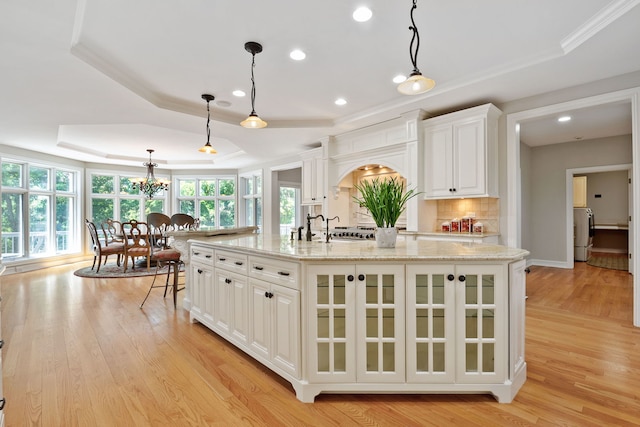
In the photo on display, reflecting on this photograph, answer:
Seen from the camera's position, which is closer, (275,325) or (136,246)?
(275,325)

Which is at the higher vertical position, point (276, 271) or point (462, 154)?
point (462, 154)

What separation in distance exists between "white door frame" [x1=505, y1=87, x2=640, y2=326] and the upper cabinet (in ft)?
0.55

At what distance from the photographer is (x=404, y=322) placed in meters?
1.96

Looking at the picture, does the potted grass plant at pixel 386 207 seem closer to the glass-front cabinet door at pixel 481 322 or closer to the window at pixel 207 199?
the glass-front cabinet door at pixel 481 322

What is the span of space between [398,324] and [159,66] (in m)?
3.35

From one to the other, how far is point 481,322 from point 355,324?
77cm

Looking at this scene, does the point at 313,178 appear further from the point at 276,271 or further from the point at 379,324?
the point at 379,324

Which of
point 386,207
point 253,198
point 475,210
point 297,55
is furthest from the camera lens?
point 253,198

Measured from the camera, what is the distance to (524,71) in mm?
3213

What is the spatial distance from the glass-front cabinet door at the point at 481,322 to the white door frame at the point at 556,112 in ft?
7.98

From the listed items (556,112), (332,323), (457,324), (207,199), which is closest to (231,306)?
(332,323)

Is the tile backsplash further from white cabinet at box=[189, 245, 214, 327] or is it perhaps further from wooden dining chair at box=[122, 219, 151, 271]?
→ wooden dining chair at box=[122, 219, 151, 271]

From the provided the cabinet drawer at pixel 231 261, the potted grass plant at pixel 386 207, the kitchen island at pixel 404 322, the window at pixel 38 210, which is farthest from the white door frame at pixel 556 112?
the window at pixel 38 210

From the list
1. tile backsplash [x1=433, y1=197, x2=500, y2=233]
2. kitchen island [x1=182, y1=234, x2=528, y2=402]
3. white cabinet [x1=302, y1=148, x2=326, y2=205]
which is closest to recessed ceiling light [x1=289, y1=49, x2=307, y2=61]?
kitchen island [x1=182, y1=234, x2=528, y2=402]
